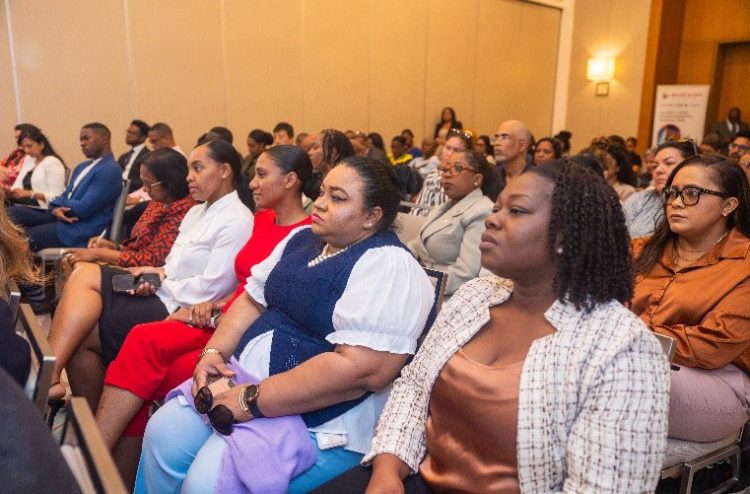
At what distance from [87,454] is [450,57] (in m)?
9.80

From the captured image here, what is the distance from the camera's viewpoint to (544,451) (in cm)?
126

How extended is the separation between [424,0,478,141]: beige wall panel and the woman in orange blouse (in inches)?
313

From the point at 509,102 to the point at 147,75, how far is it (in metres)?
6.51

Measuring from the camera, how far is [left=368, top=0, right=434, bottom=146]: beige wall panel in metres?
9.01

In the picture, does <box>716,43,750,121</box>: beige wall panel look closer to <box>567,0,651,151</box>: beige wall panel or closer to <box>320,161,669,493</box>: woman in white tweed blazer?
<box>567,0,651,151</box>: beige wall panel

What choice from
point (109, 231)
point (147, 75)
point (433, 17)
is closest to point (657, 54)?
point (433, 17)

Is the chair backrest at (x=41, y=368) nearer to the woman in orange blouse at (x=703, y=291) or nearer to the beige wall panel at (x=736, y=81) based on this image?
the woman in orange blouse at (x=703, y=291)

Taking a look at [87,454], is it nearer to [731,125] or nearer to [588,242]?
[588,242]

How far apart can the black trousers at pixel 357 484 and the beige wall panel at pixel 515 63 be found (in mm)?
9741

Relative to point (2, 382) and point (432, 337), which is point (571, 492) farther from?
point (2, 382)

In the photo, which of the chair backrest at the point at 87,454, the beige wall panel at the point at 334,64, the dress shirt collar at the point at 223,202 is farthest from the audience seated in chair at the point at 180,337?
the beige wall panel at the point at 334,64

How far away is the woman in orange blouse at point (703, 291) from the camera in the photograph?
6.17 ft

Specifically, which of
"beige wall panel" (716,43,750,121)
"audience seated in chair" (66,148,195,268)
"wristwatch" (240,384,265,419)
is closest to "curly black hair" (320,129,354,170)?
"audience seated in chair" (66,148,195,268)

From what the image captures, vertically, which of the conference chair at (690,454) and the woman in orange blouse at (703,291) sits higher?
the woman in orange blouse at (703,291)
